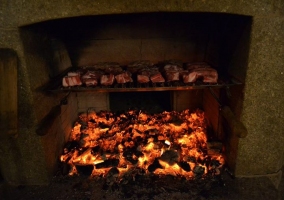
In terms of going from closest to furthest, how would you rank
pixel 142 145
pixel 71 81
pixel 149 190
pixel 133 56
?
pixel 71 81, pixel 149 190, pixel 142 145, pixel 133 56

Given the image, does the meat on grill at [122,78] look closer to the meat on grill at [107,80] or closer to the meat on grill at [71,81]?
the meat on grill at [107,80]

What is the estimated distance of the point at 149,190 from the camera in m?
3.15

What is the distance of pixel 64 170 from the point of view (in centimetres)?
349

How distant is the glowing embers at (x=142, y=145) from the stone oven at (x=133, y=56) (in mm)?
334

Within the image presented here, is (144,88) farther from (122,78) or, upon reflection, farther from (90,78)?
(90,78)

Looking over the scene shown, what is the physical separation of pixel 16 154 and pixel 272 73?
3.82m

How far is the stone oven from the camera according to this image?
2453mm

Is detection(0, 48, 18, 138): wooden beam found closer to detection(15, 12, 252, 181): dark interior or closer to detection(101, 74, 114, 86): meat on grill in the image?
detection(15, 12, 252, 181): dark interior

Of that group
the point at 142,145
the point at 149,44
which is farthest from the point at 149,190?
the point at 149,44

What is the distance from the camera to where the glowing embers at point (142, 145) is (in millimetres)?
3549

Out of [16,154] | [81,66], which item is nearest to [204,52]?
[81,66]

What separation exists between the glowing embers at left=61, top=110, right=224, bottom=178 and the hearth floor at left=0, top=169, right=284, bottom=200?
21 centimetres

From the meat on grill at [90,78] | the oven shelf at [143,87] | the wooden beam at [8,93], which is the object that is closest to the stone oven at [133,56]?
the wooden beam at [8,93]

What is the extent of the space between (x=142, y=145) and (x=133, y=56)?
1767 mm
